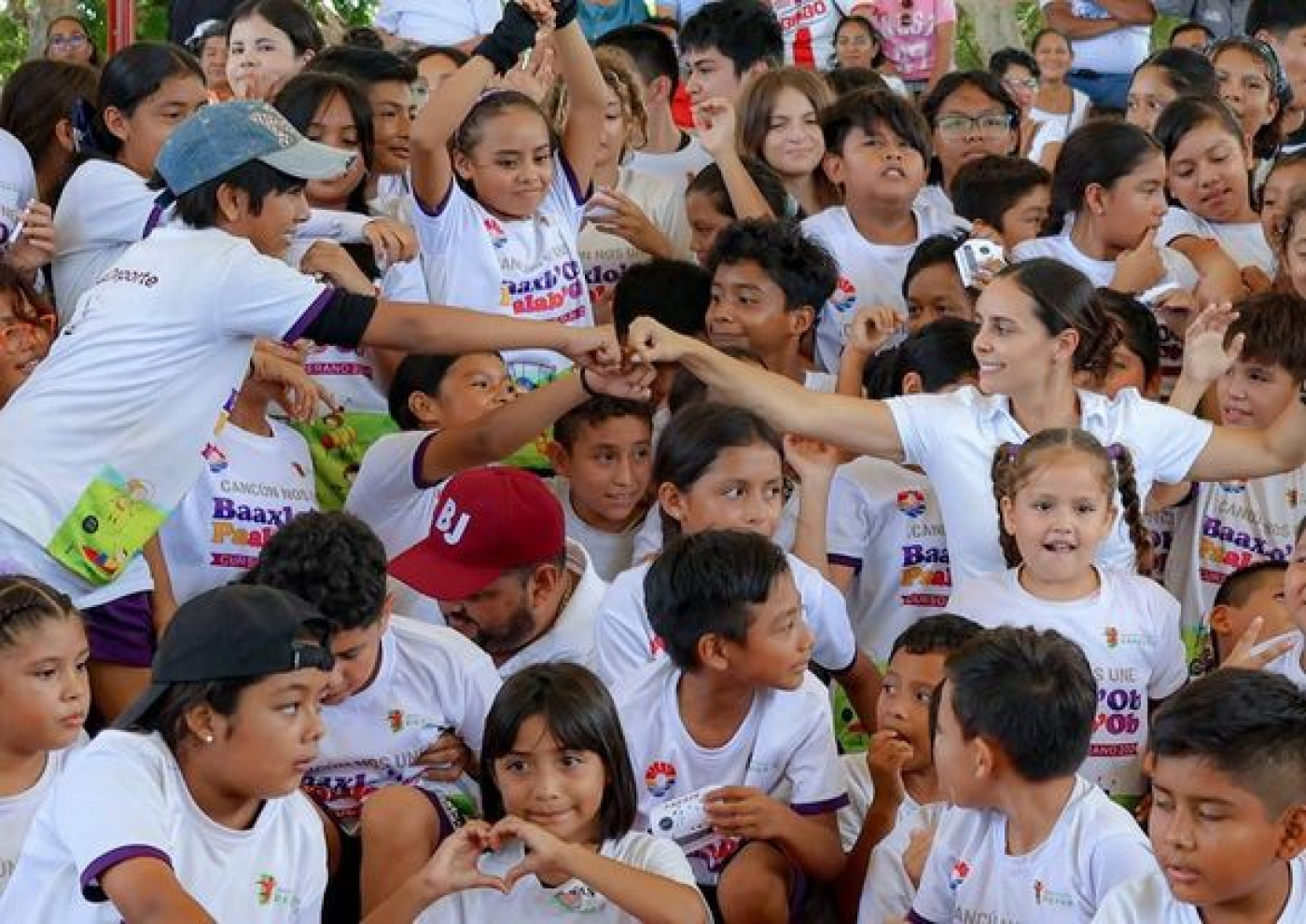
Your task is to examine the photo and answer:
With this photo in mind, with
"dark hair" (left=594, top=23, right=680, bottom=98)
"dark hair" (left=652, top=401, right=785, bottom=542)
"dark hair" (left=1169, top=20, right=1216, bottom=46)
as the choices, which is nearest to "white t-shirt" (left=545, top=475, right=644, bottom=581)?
"dark hair" (left=652, top=401, right=785, bottom=542)

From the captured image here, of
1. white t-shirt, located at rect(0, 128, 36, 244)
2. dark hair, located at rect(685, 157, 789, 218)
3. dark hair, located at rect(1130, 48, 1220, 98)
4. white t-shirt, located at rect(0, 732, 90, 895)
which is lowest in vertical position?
white t-shirt, located at rect(0, 732, 90, 895)

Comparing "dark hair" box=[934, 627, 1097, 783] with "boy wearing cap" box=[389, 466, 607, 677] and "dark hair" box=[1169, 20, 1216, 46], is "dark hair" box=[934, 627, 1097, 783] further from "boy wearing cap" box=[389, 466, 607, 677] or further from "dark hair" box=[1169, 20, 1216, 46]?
"dark hair" box=[1169, 20, 1216, 46]

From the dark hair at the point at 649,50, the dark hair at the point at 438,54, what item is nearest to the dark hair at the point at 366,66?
the dark hair at the point at 438,54

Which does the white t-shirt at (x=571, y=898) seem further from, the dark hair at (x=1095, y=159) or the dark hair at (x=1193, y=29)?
the dark hair at (x=1193, y=29)

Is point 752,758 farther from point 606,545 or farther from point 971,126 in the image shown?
point 971,126

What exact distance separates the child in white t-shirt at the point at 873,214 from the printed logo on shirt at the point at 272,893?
9.25 feet

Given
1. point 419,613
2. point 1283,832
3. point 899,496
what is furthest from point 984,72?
point 1283,832

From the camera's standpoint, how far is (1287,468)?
515cm

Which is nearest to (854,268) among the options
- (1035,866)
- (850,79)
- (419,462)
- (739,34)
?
(850,79)

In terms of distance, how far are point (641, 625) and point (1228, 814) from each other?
5.23ft

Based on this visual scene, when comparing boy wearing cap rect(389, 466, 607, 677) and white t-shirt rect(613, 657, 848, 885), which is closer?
white t-shirt rect(613, 657, 848, 885)

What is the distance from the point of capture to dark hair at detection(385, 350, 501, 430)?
18.2 feet

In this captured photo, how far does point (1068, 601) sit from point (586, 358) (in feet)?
3.56

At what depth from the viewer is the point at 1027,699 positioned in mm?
3959
